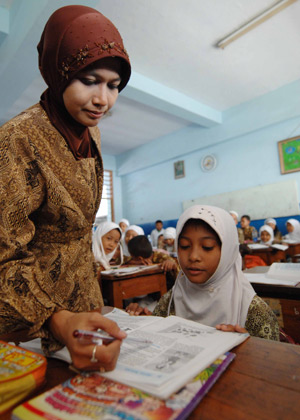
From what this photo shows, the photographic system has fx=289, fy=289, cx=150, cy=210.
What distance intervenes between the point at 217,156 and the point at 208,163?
0.31 meters

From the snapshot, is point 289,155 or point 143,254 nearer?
point 143,254

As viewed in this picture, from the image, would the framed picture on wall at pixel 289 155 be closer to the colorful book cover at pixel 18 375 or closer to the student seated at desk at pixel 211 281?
the student seated at desk at pixel 211 281

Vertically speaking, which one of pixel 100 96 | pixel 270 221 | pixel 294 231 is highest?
pixel 100 96

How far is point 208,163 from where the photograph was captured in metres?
7.76

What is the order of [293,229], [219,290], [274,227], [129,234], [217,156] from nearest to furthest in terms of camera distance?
[219,290] → [129,234] → [293,229] → [274,227] → [217,156]

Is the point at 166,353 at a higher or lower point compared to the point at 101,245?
lower

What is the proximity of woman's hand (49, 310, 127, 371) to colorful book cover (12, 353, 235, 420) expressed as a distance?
2 centimetres

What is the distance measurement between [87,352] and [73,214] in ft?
1.19

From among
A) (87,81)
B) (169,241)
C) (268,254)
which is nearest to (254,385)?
(87,81)

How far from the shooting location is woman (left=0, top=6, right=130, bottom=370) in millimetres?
543

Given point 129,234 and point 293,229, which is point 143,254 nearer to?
point 129,234

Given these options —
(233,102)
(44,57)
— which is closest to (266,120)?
(233,102)

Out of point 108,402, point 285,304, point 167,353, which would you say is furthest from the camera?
point 285,304

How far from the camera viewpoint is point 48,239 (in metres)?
0.75
